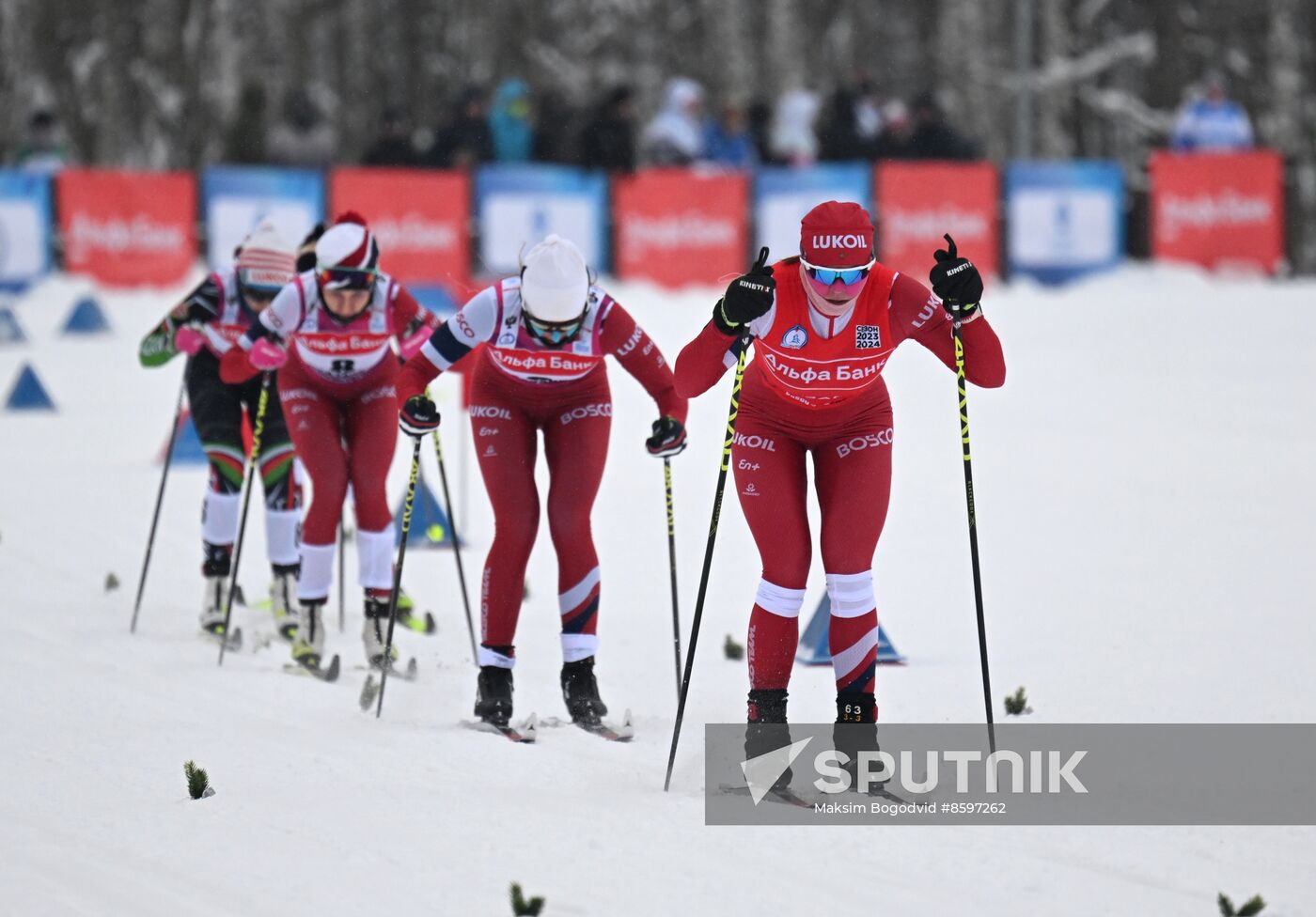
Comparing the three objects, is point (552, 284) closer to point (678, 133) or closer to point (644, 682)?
point (644, 682)

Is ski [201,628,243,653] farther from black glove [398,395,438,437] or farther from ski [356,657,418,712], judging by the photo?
black glove [398,395,438,437]

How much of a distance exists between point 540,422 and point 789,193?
44.3ft

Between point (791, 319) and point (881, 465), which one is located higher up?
point (791, 319)

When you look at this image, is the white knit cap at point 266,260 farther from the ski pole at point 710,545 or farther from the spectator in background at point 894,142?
the spectator in background at point 894,142

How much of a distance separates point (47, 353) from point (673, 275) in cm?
692

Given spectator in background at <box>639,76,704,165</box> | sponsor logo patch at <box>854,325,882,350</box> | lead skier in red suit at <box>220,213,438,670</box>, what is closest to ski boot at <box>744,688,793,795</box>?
sponsor logo patch at <box>854,325,882,350</box>

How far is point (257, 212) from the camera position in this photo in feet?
64.0

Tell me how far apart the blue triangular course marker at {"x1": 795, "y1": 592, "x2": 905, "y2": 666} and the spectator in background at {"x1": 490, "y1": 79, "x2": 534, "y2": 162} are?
1331 centimetres

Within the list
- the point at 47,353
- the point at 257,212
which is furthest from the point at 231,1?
the point at 47,353

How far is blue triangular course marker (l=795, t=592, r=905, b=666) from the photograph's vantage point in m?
8.03

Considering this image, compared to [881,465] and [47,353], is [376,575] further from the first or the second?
[47,353]

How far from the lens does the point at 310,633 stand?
314 inches

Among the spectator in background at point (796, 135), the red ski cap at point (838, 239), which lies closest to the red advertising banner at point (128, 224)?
the spectator in background at point (796, 135)

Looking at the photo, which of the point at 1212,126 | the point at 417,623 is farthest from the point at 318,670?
the point at 1212,126
